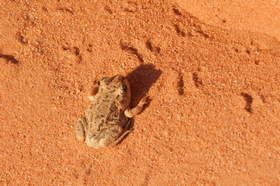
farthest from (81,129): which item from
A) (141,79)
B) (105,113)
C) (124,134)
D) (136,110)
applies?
(141,79)

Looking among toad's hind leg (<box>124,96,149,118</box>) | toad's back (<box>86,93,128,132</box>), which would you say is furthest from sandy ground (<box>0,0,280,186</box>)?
toad's back (<box>86,93,128,132</box>)

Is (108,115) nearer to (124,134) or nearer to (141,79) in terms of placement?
(124,134)

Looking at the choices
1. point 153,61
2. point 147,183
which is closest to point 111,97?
point 153,61

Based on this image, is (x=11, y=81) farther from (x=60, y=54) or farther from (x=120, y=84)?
(x=120, y=84)

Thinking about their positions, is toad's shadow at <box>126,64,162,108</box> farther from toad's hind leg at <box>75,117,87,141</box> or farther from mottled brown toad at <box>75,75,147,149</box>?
toad's hind leg at <box>75,117,87,141</box>

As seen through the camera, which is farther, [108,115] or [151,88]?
[151,88]
